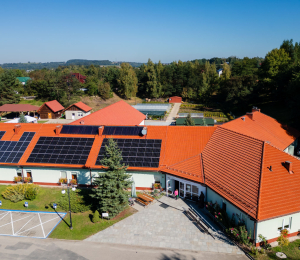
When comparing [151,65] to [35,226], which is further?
[151,65]

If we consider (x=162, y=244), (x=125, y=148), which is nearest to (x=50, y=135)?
(x=125, y=148)

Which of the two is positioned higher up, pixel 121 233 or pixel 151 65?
pixel 151 65

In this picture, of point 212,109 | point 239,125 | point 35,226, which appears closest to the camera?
point 35,226

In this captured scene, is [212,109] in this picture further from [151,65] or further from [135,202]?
[135,202]

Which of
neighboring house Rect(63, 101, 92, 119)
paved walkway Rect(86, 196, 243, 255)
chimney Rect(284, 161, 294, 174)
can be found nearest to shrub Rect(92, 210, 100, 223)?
paved walkway Rect(86, 196, 243, 255)

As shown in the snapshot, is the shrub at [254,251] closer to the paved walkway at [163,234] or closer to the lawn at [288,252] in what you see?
the lawn at [288,252]

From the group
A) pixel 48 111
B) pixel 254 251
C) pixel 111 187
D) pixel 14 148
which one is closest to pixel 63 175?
pixel 14 148
